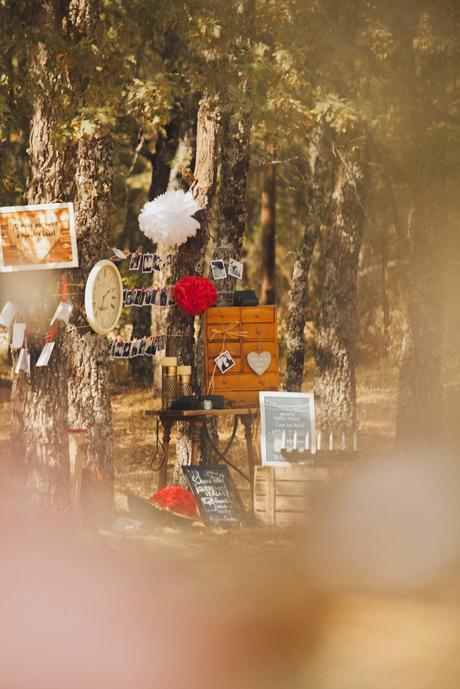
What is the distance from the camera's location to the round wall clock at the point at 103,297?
1166cm

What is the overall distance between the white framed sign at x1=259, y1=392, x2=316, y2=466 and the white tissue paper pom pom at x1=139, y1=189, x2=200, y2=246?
1.97m

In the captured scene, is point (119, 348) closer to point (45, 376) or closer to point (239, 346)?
point (239, 346)

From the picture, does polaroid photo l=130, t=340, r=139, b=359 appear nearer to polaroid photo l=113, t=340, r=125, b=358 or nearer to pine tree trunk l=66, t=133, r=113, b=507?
polaroid photo l=113, t=340, r=125, b=358

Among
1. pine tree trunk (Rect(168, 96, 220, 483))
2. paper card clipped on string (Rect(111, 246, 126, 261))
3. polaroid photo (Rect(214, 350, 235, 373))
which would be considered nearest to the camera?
paper card clipped on string (Rect(111, 246, 126, 261))

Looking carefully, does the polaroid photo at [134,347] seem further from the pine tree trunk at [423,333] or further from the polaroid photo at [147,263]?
the pine tree trunk at [423,333]

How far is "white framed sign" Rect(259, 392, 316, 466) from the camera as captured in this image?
1293 cm

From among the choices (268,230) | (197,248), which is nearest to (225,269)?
(197,248)

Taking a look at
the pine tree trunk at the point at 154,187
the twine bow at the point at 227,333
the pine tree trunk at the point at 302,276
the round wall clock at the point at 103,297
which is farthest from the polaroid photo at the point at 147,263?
the pine tree trunk at the point at 154,187

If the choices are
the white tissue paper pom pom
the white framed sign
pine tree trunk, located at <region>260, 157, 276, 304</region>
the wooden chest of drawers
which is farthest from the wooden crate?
pine tree trunk, located at <region>260, 157, 276, 304</region>

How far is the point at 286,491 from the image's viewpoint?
12648mm

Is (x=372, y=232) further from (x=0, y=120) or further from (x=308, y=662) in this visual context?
(x=308, y=662)

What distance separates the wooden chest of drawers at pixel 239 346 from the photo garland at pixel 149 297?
500mm

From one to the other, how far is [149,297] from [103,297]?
153 cm

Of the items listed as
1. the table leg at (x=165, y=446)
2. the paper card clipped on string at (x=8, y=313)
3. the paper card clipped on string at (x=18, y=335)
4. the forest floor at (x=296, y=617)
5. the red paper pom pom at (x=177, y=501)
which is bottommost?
the forest floor at (x=296, y=617)
